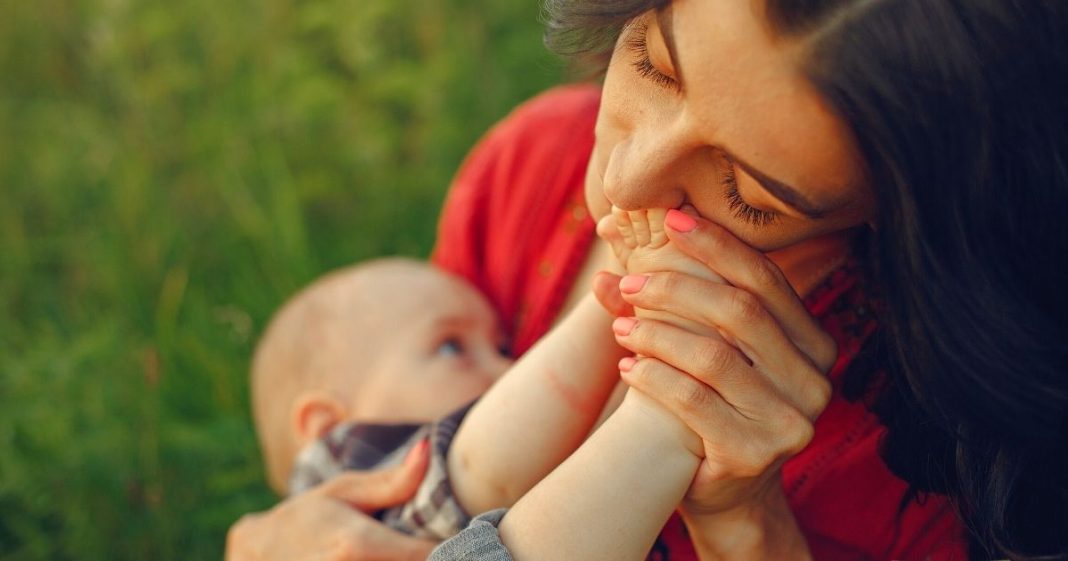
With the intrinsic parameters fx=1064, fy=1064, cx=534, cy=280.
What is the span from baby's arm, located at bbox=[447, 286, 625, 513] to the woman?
0.57 feet

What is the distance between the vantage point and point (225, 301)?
2.52m

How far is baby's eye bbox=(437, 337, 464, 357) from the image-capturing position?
5.94 feet

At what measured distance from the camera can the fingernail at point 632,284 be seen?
46.1 inches

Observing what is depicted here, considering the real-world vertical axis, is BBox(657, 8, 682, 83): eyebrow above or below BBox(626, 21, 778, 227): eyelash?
above

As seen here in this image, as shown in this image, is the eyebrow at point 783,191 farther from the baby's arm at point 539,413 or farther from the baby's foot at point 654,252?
the baby's arm at point 539,413

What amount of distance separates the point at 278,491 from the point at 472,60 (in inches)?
46.5

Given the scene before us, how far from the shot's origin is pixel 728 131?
36.9 inches

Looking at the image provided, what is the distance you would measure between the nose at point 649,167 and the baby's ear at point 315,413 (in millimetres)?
883

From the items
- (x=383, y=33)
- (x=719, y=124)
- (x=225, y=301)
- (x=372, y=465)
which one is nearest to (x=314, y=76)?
(x=383, y=33)

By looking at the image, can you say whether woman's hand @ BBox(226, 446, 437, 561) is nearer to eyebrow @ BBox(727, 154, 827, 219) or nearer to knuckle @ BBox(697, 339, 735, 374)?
knuckle @ BBox(697, 339, 735, 374)

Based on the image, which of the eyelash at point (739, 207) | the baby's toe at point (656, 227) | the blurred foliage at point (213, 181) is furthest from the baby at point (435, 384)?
the blurred foliage at point (213, 181)

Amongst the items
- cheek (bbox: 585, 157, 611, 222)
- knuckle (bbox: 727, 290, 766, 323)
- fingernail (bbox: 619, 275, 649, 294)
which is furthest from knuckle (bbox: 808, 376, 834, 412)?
cheek (bbox: 585, 157, 611, 222)

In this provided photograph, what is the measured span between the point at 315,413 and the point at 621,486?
0.82 m

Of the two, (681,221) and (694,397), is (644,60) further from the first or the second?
(694,397)
